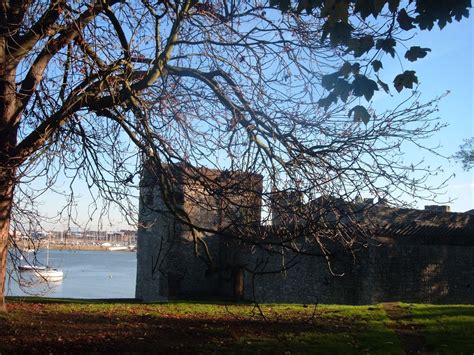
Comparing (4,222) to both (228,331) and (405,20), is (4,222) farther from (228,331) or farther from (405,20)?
(405,20)

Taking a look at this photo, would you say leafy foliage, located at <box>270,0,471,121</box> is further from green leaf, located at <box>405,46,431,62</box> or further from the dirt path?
the dirt path

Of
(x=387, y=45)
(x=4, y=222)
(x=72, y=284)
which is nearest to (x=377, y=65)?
(x=387, y=45)

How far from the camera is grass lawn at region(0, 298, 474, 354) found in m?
6.95

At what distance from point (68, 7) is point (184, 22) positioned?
1672 millimetres

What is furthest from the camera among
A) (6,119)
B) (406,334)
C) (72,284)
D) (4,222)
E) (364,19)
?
(72,284)

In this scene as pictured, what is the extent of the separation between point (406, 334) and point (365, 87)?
526 cm

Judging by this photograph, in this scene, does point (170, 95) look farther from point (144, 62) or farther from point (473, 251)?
point (473, 251)

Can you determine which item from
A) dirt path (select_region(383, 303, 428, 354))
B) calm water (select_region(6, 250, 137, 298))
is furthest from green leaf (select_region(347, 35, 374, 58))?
calm water (select_region(6, 250, 137, 298))

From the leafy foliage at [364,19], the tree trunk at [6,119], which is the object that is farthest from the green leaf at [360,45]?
the tree trunk at [6,119]

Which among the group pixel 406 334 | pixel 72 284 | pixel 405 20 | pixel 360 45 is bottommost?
pixel 72 284

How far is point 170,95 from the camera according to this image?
788cm

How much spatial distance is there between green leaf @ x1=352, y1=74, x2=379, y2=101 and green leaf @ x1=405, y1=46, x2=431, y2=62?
1.18 feet

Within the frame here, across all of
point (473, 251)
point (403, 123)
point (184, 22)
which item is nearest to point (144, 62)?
point (184, 22)

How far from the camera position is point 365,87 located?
4.88m
